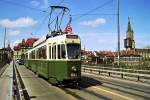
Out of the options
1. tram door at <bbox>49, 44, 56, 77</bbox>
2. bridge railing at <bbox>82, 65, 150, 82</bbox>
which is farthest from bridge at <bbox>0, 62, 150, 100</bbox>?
tram door at <bbox>49, 44, 56, 77</bbox>

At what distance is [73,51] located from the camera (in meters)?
19.9

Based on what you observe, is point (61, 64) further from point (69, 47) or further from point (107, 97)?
point (107, 97)

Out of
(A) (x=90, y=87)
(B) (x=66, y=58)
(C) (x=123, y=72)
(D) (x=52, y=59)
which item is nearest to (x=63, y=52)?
(B) (x=66, y=58)

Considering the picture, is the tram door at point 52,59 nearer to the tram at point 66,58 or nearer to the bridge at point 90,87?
the tram at point 66,58

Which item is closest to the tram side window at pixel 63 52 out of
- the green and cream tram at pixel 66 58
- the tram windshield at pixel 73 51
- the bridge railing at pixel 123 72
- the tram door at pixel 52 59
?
the green and cream tram at pixel 66 58

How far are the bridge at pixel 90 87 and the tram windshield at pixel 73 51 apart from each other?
1.89 m

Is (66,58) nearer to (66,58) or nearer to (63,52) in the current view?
(66,58)

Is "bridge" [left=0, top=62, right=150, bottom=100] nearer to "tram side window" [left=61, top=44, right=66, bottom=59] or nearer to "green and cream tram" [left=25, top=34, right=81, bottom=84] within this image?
"green and cream tram" [left=25, top=34, right=81, bottom=84]

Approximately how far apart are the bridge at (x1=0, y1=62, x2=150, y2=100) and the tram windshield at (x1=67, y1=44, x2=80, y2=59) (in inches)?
74.2

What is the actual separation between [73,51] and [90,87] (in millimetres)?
2431

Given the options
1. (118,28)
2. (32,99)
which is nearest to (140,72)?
(118,28)

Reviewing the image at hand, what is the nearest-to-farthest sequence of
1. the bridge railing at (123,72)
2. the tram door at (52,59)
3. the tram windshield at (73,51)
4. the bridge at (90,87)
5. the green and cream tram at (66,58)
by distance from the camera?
the bridge at (90,87) < the green and cream tram at (66,58) < the tram windshield at (73,51) < the tram door at (52,59) < the bridge railing at (123,72)

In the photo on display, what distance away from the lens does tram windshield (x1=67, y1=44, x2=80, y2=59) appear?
19.8 meters

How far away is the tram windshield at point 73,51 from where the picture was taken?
779 inches
